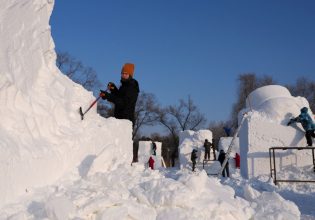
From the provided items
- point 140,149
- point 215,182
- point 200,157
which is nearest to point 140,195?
point 215,182

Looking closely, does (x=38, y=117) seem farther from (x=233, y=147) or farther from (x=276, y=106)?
(x=233, y=147)

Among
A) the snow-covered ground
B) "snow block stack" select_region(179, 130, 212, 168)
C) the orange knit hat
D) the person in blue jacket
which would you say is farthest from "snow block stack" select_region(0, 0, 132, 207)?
"snow block stack" select_region(179, 130, 212, 168)

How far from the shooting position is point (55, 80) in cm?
568

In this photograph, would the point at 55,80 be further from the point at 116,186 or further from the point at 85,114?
the point at 116,186

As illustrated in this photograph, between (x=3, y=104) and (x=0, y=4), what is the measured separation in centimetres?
139

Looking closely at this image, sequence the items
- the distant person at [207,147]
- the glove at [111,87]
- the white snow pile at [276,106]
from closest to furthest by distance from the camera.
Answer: the glove at [111,87], the white snow pile at [276,106], the distant person at [207,147]

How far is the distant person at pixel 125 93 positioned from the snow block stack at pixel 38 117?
0.86m

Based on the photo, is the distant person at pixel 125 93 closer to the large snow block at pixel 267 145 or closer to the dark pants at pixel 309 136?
the large snow block at pixel 267 145

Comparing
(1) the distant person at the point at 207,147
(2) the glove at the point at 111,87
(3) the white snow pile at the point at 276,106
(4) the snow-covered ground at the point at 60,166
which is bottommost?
(4) the snow-covered ground at the point at 60,166

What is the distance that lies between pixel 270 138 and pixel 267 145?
10.6 inches

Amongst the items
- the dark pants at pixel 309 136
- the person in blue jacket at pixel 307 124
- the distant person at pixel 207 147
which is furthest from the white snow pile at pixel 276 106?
the distant person at pixel 207 147

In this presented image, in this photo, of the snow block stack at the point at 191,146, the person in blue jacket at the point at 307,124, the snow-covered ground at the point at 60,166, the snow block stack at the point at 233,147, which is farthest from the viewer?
the snow block stack at the point at 191,146

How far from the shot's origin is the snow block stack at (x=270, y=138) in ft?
44.5

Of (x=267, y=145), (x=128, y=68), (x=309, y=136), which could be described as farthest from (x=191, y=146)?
(x=128, y=68)
